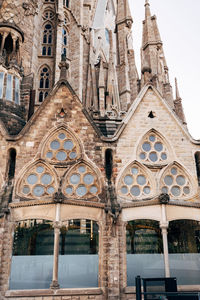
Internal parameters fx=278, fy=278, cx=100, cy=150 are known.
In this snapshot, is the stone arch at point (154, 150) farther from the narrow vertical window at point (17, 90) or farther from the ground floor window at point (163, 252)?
the narrow vertical window at point (17, 90)

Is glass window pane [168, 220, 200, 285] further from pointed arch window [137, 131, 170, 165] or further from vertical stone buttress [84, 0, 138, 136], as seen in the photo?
vertical stone buttress [84, 0, 138, 136]

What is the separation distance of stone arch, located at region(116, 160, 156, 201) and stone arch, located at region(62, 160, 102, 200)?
861 millimetres

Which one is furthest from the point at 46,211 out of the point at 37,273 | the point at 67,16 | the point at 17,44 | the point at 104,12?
the point at 104,12

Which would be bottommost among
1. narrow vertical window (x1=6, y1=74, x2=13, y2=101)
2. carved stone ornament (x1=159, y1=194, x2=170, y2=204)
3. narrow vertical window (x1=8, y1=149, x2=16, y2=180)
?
carved stone ornament (x1=159, y1=194, x2=170, y2=204)

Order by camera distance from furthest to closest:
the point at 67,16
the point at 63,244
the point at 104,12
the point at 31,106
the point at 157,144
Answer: the point at 104,12 < the point at 67,16 < the point at 31,106 < the point at 157,144 < the point at 63,244

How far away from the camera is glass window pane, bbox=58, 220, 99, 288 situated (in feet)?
30.3

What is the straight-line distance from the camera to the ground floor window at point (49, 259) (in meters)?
9.13

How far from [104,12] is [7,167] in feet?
127

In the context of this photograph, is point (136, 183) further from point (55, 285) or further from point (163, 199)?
point (55, 285)

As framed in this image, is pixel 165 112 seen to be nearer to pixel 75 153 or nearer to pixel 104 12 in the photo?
pixel 75 153

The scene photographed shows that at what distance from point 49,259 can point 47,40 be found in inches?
951

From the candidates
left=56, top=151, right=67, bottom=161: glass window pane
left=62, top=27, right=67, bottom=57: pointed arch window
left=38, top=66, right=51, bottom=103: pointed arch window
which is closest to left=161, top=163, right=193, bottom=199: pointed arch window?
left=56, top=151, right=67, bottom=161: glass window pane

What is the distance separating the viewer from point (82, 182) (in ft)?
34.1

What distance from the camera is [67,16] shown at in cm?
2983
